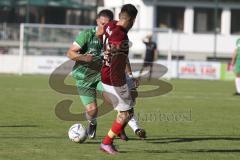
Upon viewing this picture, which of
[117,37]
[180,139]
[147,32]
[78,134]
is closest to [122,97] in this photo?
[117,37]

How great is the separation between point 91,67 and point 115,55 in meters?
1.80

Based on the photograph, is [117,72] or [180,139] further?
[180,139]

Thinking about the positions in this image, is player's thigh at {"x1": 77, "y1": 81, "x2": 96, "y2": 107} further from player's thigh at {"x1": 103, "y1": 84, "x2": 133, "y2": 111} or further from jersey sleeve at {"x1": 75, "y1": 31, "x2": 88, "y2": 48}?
player's thigh at {"x1": 103, "y1": 84, "x2": 133, "y2": 111}

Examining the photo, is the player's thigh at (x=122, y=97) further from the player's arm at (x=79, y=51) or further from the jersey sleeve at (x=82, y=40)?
the jersey sleeve at (x=82, y=40)

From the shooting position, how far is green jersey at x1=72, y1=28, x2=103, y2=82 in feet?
38.4

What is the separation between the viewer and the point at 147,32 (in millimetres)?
43188

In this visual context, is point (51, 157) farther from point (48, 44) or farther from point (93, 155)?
point (48, 44)

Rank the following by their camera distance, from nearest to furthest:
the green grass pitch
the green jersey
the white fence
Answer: the green grass pitch, the green jersey, the white fence

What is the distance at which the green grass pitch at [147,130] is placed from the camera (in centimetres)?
1029

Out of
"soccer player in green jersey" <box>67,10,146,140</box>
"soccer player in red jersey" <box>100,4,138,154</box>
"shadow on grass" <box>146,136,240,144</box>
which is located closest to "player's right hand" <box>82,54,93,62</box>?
"soccer player in green jersey" <box>67,10,146,140</box>

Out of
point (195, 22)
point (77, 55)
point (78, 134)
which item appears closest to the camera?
point (77, 55)

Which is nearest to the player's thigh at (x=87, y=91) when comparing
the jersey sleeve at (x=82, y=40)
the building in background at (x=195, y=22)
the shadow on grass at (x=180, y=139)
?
the jersey sleeve at (x=82, y=40)

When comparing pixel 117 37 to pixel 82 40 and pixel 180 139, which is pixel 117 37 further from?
pixel 180 139

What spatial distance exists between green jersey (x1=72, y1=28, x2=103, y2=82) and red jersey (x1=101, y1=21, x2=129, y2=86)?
3.95 feet
